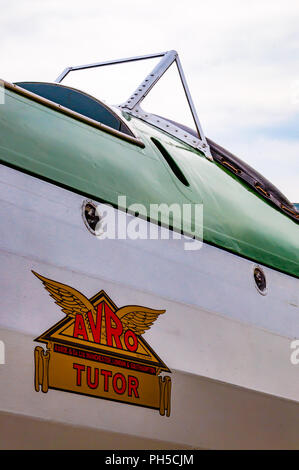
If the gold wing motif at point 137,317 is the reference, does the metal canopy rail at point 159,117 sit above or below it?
above

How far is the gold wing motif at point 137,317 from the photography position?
720 cm

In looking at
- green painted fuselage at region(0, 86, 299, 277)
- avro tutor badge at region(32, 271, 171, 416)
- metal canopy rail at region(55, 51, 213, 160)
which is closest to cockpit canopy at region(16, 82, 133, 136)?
green painted fuselage at region(0, 86, 299, 277)

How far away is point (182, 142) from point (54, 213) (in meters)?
4.08

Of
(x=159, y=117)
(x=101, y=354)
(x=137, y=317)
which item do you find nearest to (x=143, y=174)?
(x=137, y=317)

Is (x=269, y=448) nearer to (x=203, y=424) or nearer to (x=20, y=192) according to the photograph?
(x=203, y=424)

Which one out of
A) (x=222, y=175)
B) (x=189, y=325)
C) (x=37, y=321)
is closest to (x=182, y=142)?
(x=222, y=175)

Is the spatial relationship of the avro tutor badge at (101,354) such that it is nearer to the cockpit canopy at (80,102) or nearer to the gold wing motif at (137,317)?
the gold wing motif at (137,317)

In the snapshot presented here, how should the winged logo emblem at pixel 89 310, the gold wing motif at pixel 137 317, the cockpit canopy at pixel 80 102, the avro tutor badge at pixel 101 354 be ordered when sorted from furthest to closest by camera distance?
1. the cockpit canopy at pixel 80 102
2. the gold wing motif at pixel 137 317
3. the winged logo emblem at pixel 89 310
4. the avro tutor badge at pixel 101 354

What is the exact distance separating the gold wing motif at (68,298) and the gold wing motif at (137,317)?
33 centimetres

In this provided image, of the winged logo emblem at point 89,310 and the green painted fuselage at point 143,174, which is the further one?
the green painted fuselage at point 143,174

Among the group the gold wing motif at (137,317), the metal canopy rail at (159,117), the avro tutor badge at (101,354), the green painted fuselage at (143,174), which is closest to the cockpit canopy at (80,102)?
the green painted fuselage at (143,174)

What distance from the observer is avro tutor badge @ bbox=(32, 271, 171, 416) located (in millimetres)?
6582

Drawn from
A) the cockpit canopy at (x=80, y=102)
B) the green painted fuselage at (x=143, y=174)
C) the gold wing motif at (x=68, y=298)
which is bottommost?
the gold wing motif at (x=68, y=298)

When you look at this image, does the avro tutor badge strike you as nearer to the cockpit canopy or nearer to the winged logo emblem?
the winged logo emblem
